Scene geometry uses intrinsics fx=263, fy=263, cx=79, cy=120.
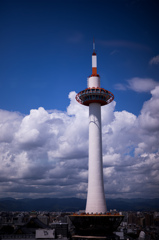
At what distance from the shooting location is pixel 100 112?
8388 cm

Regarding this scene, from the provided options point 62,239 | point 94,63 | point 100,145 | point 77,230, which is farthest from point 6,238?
point 94,63

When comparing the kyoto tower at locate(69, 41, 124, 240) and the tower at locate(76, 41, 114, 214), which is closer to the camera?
the kyoto tower at locate(69, 41, 124, 240)

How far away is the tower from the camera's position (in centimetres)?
7312

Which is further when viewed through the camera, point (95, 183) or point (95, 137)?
point (95, 137)

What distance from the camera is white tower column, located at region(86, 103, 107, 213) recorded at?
72688mm

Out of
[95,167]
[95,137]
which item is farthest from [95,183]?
[95,137]

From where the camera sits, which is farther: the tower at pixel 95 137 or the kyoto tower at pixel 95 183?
the tower at pixel 95 137

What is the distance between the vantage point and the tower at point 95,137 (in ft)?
240

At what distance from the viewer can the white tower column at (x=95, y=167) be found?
2862 inches

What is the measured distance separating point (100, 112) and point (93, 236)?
36.3 meters

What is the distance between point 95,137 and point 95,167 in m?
9.04

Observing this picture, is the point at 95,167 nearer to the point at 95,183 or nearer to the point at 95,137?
the point at 95,183

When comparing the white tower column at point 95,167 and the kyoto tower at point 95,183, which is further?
the white tower column at point 95,167

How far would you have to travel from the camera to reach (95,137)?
79188 mm
